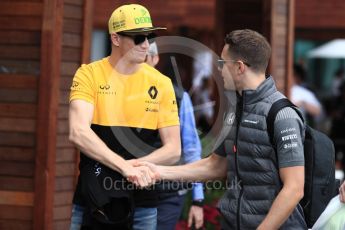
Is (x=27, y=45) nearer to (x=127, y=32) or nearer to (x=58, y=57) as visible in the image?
(x=58, y=57)

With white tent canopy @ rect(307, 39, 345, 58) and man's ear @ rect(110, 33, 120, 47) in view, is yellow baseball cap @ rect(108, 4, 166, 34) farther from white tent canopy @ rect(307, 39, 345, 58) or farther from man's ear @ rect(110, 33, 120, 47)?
white tent canopy @ rect(307, 39, 345, 58)

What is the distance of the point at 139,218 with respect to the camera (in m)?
4.78

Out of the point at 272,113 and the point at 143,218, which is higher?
the point at 272,113

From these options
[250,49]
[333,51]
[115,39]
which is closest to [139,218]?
[115,39]

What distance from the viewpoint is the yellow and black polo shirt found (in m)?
4.64

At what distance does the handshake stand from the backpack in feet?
2.58

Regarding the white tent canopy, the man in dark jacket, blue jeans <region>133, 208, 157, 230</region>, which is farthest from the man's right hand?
the white tent canopy

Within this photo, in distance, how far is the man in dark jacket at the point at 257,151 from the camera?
4.08 m

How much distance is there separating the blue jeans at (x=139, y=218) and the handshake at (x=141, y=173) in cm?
26

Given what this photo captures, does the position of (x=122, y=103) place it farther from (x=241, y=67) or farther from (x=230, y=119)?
(x=241, y=67)

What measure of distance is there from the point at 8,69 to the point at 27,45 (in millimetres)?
252

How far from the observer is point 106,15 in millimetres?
15609

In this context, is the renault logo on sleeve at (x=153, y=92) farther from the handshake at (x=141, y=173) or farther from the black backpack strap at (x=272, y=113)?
the black backpack strap at (x=272, y=113)

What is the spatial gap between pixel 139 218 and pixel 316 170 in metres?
1.11
